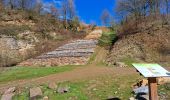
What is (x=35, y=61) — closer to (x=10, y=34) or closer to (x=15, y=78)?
(x=10, y=34)

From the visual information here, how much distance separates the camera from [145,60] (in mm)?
23344

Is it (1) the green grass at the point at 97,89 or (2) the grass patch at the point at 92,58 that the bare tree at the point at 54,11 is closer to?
(2) the grass patch at the point at 92,58

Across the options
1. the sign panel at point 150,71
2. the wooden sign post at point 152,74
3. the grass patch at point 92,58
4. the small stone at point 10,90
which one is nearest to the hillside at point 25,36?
the grass patch at point 92,58

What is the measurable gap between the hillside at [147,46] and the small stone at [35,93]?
9320mm

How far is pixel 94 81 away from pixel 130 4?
86.9ft

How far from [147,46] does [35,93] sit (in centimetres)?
1492

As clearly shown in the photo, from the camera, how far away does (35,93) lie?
13.3m

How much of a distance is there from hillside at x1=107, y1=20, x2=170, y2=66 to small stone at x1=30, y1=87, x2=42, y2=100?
30.6 feet

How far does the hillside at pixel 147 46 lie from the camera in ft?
76.8

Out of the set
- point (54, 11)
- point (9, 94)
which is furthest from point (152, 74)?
point (54, 11)

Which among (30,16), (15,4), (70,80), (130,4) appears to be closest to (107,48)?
(130,4)

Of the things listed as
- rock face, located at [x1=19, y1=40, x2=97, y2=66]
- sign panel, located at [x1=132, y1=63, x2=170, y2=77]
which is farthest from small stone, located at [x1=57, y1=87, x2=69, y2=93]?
rock face, located at [x1=19, y1=40, x2=97, y2=66]

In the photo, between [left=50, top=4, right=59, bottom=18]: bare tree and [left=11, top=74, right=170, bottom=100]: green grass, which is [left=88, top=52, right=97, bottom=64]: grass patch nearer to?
[left=11, top=74, right=170, bottom=100]: green grass

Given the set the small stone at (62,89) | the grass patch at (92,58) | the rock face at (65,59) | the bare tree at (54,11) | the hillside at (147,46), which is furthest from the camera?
the bare tree at (54,11)
